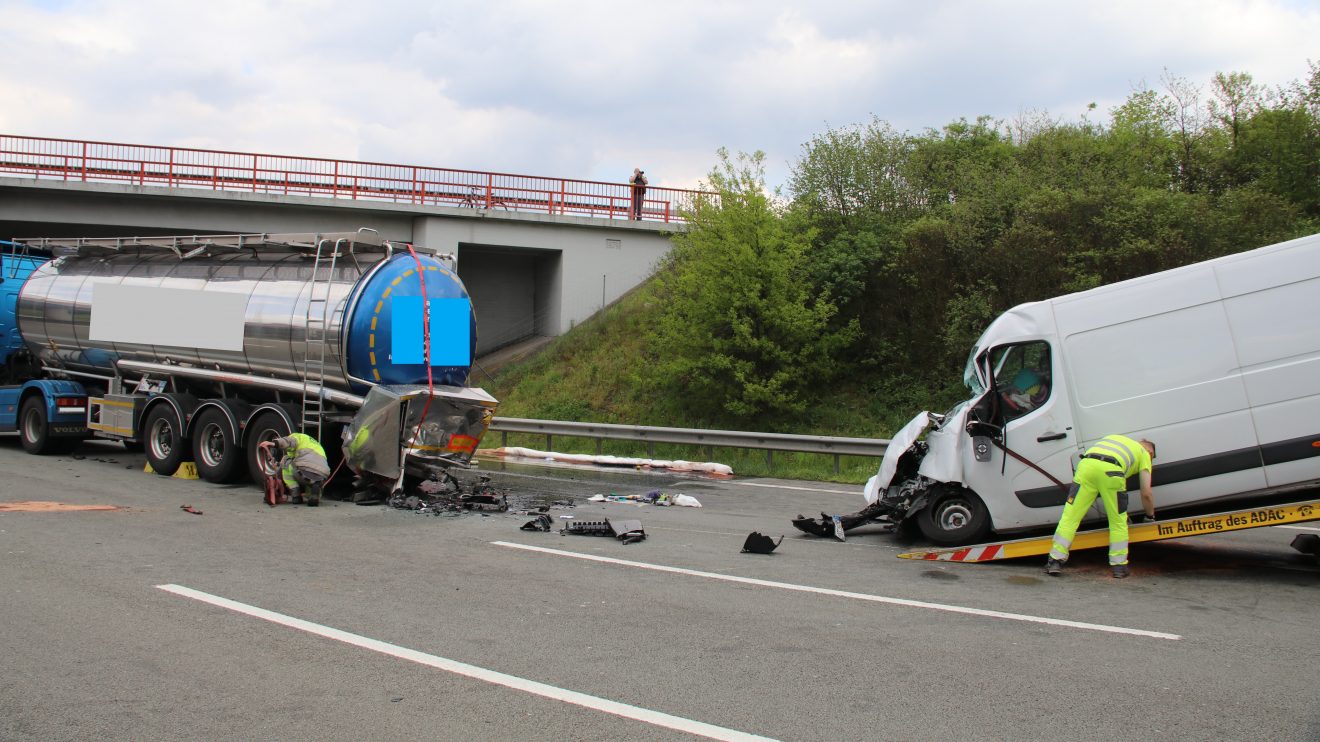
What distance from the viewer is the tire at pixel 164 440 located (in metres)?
13.4

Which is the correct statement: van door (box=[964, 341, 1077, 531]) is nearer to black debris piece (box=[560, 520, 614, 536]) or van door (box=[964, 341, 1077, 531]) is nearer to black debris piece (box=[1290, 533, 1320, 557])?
black debris piece (box=[1290, 533, 1320, 557])

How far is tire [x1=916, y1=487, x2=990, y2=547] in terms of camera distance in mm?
8602

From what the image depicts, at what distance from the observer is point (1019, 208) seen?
60.8 ft

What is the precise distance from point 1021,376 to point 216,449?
10605 mm

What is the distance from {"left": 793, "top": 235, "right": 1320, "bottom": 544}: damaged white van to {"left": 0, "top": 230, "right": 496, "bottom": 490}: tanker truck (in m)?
6.03

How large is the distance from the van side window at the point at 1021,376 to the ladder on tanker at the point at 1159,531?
3.76 ft

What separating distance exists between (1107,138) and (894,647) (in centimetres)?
2315

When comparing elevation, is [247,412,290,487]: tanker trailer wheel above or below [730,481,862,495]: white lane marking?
above

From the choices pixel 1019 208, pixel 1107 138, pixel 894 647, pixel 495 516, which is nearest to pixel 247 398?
pixel 495 516

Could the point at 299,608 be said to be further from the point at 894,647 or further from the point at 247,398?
the point at 247,398

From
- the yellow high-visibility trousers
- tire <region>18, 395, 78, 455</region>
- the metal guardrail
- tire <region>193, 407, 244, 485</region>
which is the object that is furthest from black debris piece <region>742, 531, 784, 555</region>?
tire <region>18, 395, 78, 455</region>

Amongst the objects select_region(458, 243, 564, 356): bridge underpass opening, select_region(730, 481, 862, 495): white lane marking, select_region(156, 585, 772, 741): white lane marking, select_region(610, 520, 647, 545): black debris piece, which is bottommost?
select_region(156, 585, 772, 741): white lane marking

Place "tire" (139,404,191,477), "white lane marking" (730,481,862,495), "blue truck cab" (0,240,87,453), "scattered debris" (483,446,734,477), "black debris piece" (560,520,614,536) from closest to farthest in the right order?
"black debris piece" (560,520,614,536), "white lane marking" (730,481,862,495), "tire" (139,404,191,477), "scattered debris" (483,446,734,477), "blue truck cab" (0,240,87,453)

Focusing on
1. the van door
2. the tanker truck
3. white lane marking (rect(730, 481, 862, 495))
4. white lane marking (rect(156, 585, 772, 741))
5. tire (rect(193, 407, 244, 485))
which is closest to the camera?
white lane marking (rect(156, 585, 772, 741))
